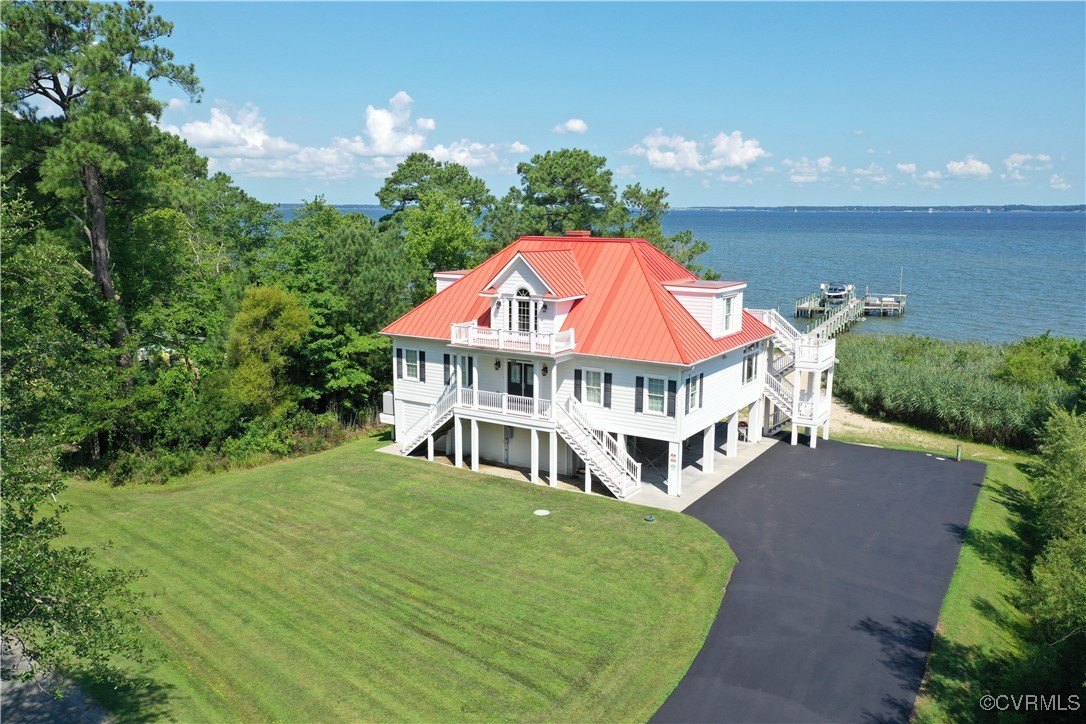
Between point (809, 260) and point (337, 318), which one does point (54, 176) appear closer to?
point (337, 318)

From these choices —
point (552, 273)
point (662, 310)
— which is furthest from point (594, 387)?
point (552, 273)

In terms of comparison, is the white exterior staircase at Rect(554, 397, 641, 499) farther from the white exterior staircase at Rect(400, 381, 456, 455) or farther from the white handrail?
the white exterior staircase at Rect(400, 381, 456, 455)

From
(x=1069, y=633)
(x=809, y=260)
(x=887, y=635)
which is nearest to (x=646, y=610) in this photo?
(x=887, y=635)

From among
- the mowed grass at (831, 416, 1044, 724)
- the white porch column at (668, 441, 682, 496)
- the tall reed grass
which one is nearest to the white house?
the white porch column at (668, 441, 682, 496)

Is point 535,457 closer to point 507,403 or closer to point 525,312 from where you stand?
point 507,403

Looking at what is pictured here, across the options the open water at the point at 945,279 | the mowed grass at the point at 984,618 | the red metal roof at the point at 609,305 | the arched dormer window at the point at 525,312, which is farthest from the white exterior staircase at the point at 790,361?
the open water at the point at 945,279

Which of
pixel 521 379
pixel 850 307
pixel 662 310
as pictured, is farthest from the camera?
pixel 850 307
